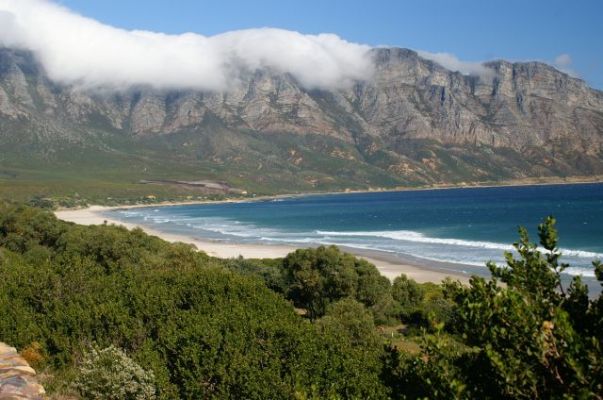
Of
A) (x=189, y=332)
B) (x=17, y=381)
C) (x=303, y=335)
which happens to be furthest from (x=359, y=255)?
(x=17, y=381)

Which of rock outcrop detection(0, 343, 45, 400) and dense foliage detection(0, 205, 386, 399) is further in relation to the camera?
dense foliage detection(0, 205, 386, 399)

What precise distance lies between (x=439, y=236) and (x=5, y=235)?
73.7m

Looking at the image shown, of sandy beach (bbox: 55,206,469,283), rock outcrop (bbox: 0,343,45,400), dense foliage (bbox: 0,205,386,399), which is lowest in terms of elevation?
sandy beach (bbox: 55,206,469,283)

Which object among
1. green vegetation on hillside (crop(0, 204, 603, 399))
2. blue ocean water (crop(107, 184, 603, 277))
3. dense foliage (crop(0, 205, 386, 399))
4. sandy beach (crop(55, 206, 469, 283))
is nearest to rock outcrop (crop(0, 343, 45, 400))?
green vegetation on hillside (crop(0, 204, 603, 399))

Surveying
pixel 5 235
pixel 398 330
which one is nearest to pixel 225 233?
pixel 5 235

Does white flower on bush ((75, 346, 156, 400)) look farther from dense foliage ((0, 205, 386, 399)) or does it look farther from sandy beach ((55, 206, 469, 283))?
sandy beach ((55, 206, 469, 283))

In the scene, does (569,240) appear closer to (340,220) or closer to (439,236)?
(439,236)

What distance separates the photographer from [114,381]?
14531 millimetres

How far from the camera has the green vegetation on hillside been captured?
6758 mm

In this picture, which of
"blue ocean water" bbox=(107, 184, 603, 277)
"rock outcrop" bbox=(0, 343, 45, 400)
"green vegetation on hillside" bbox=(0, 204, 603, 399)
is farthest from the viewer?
"blue ocean water" bbox=(107, 184, 603, 277)

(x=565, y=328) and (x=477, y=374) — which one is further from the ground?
(x=565, y=328)

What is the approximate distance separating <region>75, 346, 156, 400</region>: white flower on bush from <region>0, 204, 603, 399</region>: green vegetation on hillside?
4 cm

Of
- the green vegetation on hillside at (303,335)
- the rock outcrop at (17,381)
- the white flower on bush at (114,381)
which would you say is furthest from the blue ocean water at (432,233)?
the rock outcrop at (17,381)

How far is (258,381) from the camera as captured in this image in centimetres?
1443
